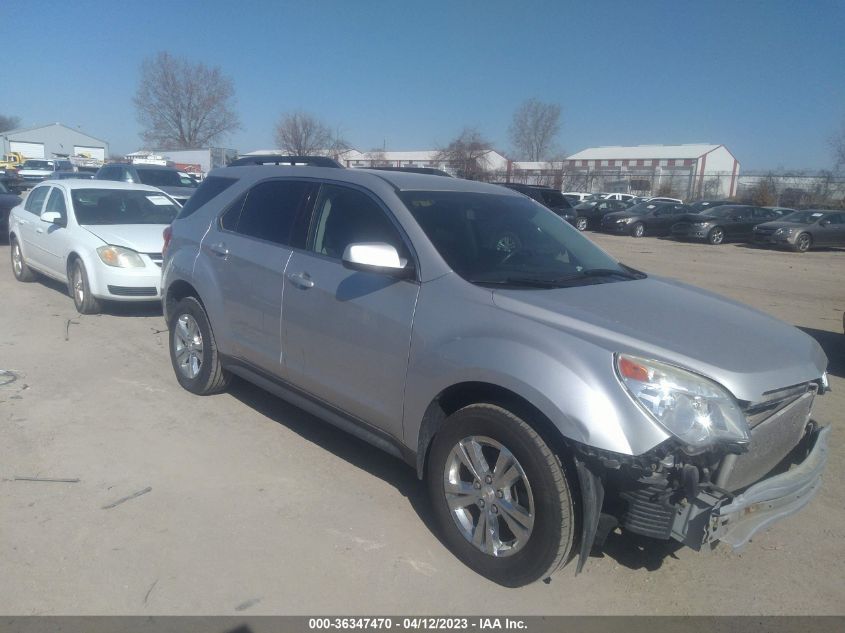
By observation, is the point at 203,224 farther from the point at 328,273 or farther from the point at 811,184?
the point at 811,184

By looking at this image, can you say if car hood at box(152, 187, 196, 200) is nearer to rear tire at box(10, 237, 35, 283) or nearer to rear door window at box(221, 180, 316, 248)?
rear tire at box(10, 237, 35, 283)

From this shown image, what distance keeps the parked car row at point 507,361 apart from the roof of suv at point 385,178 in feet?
0.09

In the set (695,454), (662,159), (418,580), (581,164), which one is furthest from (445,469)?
(581,164)

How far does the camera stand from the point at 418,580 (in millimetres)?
3209

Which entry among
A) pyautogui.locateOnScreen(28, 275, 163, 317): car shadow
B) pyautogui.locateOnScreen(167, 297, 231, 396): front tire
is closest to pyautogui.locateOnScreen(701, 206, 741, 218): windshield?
pyautogui.locateOnScreen(28, 275, 163, 317): car shadow

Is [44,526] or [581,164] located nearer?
→ [44,526]

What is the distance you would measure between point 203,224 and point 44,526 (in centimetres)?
255

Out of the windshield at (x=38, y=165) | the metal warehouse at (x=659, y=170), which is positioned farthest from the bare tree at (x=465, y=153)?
the windshield at (x=38, y=165)

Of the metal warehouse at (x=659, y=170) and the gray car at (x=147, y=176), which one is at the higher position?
the metal warehouse at (x=659, y=170)

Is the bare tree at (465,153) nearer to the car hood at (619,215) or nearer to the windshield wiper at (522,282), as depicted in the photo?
the car hood at (619,215)

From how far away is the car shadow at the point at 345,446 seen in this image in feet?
13.3

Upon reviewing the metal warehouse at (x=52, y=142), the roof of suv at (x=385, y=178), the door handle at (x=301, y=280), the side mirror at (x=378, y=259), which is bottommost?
the door handle at (x=301, y=280)

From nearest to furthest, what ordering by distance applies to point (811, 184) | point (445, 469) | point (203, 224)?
1. point (445, 469)
2. point (203, 224)
3. point (811, 184)

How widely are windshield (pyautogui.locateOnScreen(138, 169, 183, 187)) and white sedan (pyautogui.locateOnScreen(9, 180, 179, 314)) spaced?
286 inches
